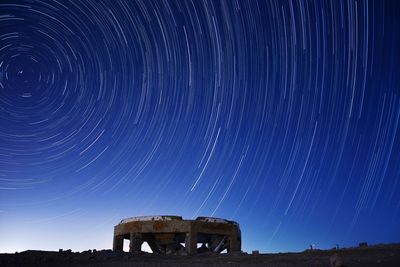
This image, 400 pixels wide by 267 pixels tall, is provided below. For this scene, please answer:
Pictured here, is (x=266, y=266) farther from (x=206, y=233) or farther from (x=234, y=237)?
(x=234, y=237)

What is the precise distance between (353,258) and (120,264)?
5694 millimetres

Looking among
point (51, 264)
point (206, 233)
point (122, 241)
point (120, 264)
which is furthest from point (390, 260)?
point (122, 241)

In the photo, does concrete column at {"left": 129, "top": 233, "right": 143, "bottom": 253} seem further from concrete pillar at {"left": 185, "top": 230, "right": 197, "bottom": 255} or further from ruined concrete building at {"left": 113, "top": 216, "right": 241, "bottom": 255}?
concrete pillar at {"left": 185, "top": 230, "right": 197, "bottom": 255}

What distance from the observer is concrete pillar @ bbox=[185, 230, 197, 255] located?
17969 millimetres

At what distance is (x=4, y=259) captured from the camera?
10.6 metres

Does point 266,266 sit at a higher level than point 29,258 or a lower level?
lower

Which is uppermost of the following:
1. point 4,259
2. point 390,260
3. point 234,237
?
point 234,237

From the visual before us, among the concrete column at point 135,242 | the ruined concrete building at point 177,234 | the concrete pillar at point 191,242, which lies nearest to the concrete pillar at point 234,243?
the ruined concrete building at point 177,234

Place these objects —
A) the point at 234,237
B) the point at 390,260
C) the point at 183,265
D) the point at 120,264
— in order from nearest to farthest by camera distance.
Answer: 1. the point at 390,260
2. the point at 183,265
3. the point at 120,264
4. the point at 234,237

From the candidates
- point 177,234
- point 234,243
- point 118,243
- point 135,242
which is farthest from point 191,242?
point 118,243

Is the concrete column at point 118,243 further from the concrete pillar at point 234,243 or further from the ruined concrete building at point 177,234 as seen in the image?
the concrete pillar at point 234,243

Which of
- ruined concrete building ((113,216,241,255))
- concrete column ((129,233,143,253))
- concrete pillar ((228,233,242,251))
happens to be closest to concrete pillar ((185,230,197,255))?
ruined concrete building ((113,216,241,255))

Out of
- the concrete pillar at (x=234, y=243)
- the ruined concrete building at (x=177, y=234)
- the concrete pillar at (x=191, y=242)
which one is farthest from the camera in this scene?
the concrete pillar at (x=234, y=243)

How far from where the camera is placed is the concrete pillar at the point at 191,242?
18.0 metres
